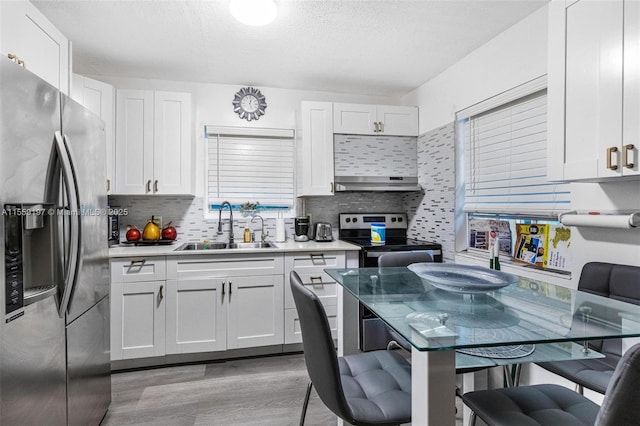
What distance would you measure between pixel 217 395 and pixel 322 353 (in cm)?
151

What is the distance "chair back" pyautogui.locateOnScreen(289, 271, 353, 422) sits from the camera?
3.54ft

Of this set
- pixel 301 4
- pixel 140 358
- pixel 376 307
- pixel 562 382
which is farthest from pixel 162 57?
pixel 562 382

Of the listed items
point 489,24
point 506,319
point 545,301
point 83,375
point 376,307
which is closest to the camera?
point 506,319

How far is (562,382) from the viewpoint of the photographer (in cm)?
199

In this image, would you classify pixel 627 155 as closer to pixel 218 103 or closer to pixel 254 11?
pixel 254 11

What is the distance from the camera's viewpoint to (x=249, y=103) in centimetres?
337

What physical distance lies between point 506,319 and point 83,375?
6.18 feet

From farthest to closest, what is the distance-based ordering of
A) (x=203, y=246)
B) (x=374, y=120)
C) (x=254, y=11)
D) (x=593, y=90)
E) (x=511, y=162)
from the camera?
(x=374, y=120), (x=203, y=246), (x=511, y=162), (x=254, y=11), (x=593, y=90)

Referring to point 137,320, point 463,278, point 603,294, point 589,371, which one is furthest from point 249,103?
point 589,371

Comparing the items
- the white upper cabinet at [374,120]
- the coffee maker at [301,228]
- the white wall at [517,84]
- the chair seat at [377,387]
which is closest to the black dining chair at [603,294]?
the white wall at [517,84]

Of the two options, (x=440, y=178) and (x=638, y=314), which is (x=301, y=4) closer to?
(x=440, y=178)

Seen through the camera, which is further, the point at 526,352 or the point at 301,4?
the point at 301,4

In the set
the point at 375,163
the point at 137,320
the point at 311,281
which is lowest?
the point at 137,320

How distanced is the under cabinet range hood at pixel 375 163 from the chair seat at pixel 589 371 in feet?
6.55
